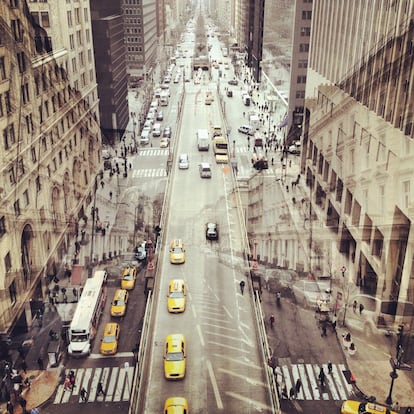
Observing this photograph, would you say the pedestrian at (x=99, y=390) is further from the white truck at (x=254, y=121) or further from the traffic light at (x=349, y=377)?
the white truck at (x=254, y=121)

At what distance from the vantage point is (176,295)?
1277 inches

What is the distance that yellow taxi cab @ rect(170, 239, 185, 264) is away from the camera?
124ft

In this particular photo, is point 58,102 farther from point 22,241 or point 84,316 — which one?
point 84,316

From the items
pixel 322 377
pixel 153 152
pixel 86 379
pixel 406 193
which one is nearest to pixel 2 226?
pixel 86 379

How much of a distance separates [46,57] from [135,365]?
83.3 ft

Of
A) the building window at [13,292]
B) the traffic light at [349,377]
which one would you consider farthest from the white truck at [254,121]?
the building window at [13,292]

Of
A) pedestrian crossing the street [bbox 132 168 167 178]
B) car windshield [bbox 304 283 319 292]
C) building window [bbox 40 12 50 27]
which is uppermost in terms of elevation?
building window [bbox 40 12 50 27]

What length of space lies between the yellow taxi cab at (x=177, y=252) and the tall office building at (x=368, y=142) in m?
13.2

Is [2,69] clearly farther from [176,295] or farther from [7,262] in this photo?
[176,295]

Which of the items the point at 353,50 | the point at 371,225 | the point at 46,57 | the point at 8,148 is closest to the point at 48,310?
the point at 8,148

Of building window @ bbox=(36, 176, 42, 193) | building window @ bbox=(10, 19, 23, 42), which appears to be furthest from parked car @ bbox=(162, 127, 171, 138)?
building window @ bbox=(10, 19, 23, 42)

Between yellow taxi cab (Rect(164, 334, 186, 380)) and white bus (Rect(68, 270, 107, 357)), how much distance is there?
5321mm

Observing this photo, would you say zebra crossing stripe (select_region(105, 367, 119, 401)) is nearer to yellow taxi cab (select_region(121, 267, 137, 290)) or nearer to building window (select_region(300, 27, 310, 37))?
yellow taxi cab (select_region(121, 267, 137, 290))

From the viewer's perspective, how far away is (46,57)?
36.9 m
